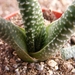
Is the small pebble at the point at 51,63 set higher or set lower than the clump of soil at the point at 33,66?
higher

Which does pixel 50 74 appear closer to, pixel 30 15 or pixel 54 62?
pixel 54 62

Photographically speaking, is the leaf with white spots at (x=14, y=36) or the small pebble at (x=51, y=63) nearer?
the leaf with white spots at (x=14, y=36)

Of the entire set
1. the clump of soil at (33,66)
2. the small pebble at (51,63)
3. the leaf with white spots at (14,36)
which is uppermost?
the leaf with white spots at (14,36)

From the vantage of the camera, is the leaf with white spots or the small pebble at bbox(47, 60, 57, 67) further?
the small pebble at bbox(47, 60, 57, 67)

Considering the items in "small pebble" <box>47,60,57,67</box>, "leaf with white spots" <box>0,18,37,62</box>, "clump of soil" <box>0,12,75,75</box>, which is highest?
"leaf with white spots" <box>0,18,37,62</box>

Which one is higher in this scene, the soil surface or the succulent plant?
the succulent plant

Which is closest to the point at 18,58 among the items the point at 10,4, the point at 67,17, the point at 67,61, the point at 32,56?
the point at 32,56

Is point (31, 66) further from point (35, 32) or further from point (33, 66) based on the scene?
point (35, 32)

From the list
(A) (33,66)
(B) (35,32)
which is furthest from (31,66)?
(B) (35,32)
